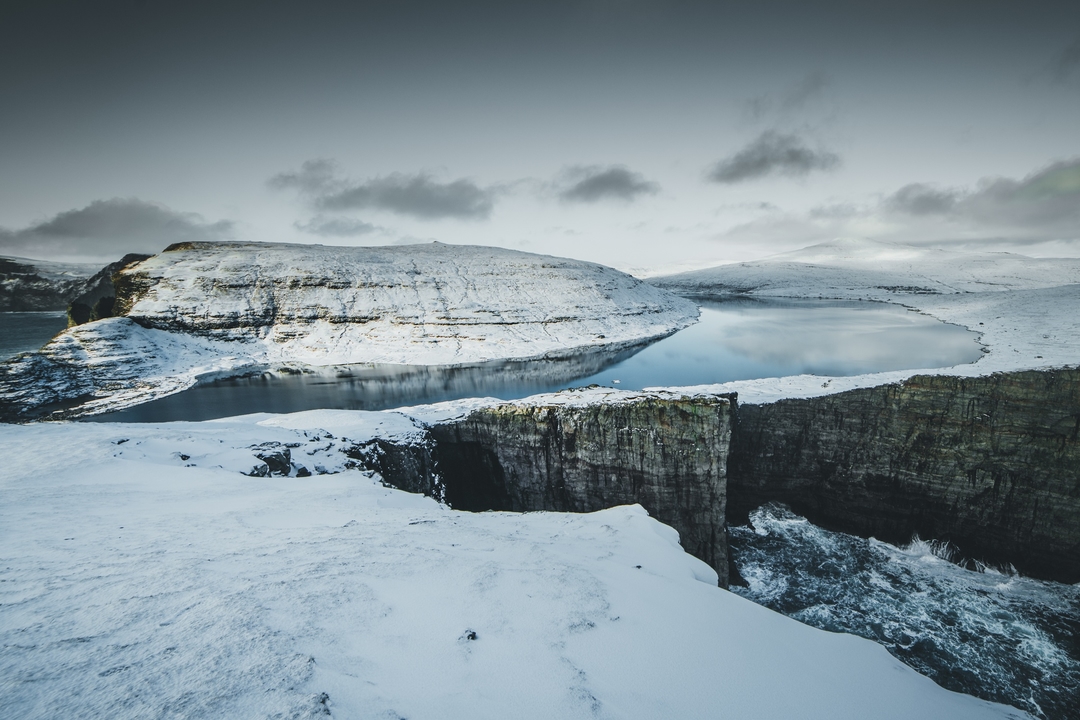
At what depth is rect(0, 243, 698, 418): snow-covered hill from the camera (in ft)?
118

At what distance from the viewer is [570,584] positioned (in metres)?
5.59

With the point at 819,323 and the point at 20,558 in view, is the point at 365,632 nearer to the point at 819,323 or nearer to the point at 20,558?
the point at 20,558

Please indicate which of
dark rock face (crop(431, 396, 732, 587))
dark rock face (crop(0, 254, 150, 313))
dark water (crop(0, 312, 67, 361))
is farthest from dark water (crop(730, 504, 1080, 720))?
dark rock face (crop(0, 254, 150, 313))

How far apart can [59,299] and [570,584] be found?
153 m

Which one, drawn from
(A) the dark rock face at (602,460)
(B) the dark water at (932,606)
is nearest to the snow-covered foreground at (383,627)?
(A) the dark rock face at (602,460)

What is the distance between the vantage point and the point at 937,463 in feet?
59.0

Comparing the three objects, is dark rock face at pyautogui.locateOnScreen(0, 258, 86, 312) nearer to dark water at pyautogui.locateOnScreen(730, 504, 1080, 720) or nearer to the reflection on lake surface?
the reflection on lake surface

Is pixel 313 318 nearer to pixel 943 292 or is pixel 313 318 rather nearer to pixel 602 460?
pixel 602 460

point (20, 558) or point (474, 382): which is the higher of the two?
point (20, 558)

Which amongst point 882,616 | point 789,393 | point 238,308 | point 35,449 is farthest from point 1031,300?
point 238,308

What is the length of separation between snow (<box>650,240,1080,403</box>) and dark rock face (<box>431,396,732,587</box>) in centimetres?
360

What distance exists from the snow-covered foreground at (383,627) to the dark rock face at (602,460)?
7978mm

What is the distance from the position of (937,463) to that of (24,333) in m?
101

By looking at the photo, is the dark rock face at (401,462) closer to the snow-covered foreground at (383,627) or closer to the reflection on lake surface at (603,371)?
the snow-covered foreground at (383,627)
